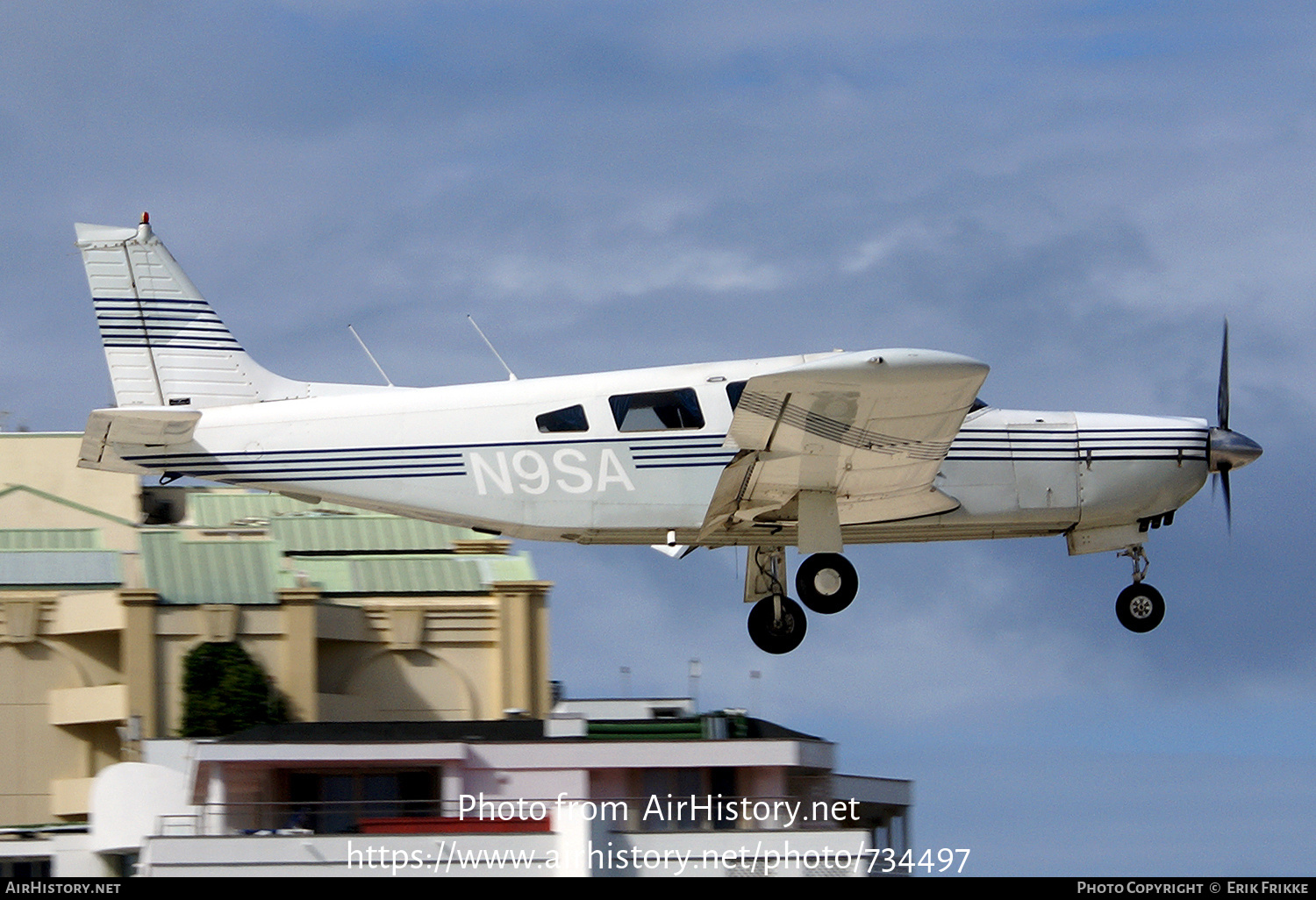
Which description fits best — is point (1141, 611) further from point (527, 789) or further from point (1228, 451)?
point (527, 789)

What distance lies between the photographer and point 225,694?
97.9 feet

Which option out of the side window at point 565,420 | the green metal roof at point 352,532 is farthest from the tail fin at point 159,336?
the green metal roof at point 352,532

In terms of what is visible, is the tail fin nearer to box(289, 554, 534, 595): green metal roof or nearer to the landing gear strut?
the landing gear strut

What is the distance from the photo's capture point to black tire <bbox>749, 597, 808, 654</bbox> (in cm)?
1891

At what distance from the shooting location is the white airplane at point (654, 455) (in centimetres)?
1769

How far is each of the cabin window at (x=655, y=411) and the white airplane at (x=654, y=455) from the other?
2cm

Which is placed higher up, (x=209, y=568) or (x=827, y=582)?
(x=209, y=568)

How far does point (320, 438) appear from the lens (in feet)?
59.7

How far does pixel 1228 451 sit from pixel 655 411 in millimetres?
6067

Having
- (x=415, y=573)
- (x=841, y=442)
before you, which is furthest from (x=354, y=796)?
(x=841, y=442)

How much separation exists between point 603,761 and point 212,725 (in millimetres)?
9051

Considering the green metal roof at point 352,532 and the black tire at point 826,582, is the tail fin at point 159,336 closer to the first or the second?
the black tire at point 826,582
